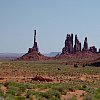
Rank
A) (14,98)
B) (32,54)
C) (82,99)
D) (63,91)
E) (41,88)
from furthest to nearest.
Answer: (32,54) → (41,88) → (63,91) → (82,99) → (14,98)

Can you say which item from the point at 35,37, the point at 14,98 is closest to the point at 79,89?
the point at 14,98

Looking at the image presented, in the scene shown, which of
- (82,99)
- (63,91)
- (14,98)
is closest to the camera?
(14,98)

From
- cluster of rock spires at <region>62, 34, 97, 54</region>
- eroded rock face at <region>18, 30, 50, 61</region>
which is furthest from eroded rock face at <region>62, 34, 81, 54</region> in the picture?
eroded rock face at <region>18, 30, 50, 61</region>

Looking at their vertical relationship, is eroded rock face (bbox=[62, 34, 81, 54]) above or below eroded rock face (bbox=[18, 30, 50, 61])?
above

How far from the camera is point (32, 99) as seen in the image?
66.8 ft

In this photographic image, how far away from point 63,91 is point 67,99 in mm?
3658

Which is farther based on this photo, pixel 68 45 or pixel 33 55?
pixel 68 45

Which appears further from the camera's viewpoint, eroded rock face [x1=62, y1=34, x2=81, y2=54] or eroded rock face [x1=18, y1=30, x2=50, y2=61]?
eroded rock face [x1=62, y1=34, x2=81, y2=54]

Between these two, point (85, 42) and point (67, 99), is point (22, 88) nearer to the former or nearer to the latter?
point (67, 99)

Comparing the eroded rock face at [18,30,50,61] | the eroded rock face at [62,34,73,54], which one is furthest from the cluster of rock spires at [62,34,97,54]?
the eroded rock face at [18,30,50,61]

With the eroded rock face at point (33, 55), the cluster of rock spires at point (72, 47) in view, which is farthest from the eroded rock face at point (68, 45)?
the eroded rock face at point (33, 55)

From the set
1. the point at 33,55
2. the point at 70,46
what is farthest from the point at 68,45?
the point at 33,55

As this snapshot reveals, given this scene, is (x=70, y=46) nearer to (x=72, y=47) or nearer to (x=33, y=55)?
(x=72, y=47)

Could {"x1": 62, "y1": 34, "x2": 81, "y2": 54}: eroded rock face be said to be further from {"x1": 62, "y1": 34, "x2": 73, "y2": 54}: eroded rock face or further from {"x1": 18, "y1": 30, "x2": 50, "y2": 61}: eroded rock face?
{"x1": 18, "y1": 30, "x2": 50, "y2": 61}: eroded rock face
